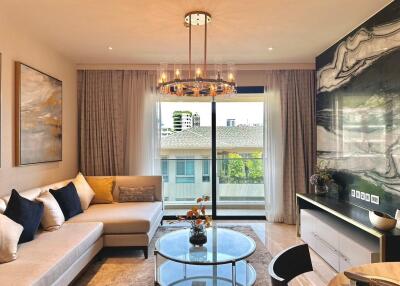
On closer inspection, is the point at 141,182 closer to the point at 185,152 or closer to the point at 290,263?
the point at 185,152

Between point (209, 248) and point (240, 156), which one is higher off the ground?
point (240, 156)

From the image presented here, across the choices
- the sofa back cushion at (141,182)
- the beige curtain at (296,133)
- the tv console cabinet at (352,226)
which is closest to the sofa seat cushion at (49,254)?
the sofa back cushion at (141,182)

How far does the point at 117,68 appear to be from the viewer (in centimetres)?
470

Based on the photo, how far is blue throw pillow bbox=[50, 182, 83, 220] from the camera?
3.32m

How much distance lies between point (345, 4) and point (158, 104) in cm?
306

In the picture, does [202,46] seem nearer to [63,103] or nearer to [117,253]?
[63,103]

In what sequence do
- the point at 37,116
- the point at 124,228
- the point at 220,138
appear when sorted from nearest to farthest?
the point at 124,228
the point at 37,116
the point at 220,138

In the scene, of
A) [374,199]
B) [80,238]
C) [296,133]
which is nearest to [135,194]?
[80,238]

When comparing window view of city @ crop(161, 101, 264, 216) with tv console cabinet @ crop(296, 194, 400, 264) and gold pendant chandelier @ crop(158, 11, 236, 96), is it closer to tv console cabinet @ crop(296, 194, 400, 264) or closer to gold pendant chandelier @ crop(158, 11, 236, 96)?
tv console cabinet @ crop(296, 194, 400, 264)

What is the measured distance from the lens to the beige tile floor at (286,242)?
282 centimetres

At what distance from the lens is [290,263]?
138 centimetres

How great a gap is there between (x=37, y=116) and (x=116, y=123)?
1.37 meters

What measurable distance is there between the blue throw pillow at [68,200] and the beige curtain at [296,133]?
10.7 feet

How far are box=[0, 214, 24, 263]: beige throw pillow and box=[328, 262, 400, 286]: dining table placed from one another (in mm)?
2263
